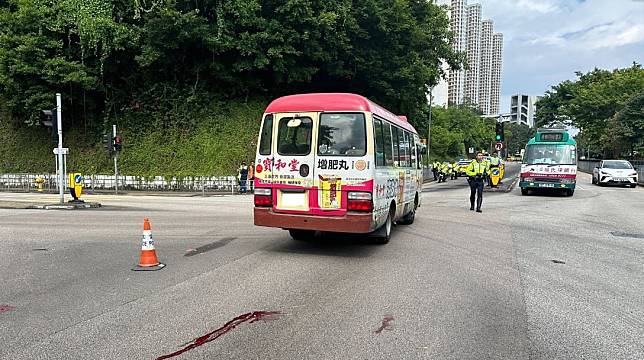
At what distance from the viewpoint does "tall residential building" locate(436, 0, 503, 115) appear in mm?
87312

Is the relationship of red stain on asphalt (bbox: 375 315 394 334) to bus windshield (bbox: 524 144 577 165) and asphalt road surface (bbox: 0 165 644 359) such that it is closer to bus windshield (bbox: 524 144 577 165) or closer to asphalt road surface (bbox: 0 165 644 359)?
asphalt road surface (bbox: 0 165 644 359)

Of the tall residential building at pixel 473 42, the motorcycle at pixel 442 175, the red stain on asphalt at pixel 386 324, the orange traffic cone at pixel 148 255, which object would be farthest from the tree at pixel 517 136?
the red stain on asphalt at pixel 386 324

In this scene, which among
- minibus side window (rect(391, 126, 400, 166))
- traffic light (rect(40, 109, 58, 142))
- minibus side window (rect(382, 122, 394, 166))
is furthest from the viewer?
traffic light (rect(40, 109, 58, 142))

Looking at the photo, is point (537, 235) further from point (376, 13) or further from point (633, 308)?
point (376, 13)

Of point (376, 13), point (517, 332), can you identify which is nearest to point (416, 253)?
point (517, 332)

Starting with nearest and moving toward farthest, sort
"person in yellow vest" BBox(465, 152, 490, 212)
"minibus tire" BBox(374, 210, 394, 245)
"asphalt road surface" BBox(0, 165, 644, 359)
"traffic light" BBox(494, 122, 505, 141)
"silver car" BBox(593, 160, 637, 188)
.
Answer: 1. "asphalt road surface" BBox(0, 165, 644, 359)
2. "minibus tire" BBox(374, 210, 394, 245)
3. "person in yellow vest" BBox(465, 152, 490, 212)
4. "traffic light" BBox(494, 122, 505, 141)
5. "silver car" BBox(593, 160, 637, 188)

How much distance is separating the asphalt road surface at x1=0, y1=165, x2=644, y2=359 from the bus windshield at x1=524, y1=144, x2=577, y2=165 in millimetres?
9789

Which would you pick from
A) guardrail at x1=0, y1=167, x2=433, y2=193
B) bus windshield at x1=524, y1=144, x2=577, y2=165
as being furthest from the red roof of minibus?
guardrail at x1=0, y1=167, x2=433, y2=193

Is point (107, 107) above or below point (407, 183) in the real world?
above

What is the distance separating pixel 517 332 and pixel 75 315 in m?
4.73

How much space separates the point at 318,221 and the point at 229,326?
3.42m

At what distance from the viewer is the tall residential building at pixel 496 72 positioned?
106269mm

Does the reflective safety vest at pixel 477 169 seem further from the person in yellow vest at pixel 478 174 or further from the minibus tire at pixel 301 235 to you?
the minibus tire at pixel 301 235

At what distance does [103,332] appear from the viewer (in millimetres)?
4625
